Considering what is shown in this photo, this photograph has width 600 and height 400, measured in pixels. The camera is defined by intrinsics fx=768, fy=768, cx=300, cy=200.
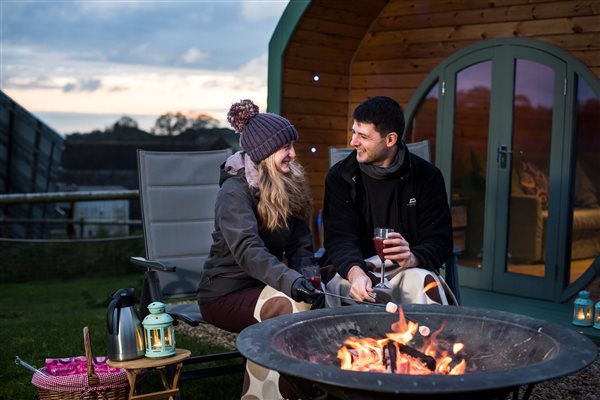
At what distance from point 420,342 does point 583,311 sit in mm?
2787

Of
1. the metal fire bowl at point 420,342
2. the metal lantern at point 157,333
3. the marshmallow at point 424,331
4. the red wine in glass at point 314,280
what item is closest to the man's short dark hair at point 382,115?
the red wine in glass at point 314,280

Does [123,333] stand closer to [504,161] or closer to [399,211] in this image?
[399,211]

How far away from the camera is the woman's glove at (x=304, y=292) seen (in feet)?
9.19

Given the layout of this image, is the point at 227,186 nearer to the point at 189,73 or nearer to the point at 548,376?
the point at 548,376

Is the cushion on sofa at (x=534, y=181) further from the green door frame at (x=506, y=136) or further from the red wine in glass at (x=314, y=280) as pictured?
the red wine in glass at (x=314, y=280)

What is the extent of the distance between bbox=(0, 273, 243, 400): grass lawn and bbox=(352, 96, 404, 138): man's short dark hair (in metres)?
1.50

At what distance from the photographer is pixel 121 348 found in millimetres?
2855

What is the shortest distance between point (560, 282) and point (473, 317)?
3409mm

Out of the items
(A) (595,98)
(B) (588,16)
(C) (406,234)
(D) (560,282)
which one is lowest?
(D) (560,282)

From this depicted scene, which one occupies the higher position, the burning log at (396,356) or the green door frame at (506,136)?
the green door frame at (506,136)

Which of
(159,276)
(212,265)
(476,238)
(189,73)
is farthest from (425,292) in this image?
(189,73)

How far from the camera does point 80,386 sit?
3.13 metres

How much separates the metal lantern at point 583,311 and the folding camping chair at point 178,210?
88.8 inches

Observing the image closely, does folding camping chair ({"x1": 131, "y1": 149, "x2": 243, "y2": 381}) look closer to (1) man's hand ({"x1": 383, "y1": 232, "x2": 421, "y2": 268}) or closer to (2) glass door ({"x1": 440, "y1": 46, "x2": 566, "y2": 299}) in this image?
(1) man's hand ({"x1": 383, "y1": 232, "x2": 421, "y2": 268})
